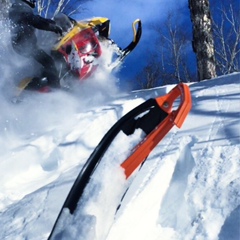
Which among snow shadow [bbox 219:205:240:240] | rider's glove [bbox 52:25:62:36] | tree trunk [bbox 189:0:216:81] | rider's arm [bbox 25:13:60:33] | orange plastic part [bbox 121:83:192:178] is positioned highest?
rider's arm [bbox 25:13:60:33]

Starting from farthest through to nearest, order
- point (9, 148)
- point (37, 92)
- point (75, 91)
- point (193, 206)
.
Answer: point (75, 91) < point (37, 92) < point (9, 148) < point (193, 206)

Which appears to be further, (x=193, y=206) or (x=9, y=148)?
(x=9, y=148)

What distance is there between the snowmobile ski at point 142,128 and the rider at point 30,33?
320cm

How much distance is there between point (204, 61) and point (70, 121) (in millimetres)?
2417

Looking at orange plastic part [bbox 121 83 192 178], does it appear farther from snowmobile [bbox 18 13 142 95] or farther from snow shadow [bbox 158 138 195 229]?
snowmobile [bbox 18 13 142 95]

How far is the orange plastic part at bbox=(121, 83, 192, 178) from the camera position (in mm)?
1825

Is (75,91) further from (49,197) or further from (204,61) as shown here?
(49,197)

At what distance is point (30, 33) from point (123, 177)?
11.6 ft

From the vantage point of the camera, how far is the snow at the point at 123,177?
1.78 meters

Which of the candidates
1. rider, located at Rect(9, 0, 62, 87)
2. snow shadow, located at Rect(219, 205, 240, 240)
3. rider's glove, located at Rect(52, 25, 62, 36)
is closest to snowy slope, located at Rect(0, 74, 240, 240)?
snow shadow, located at Rect(219, 205, 240, 240)

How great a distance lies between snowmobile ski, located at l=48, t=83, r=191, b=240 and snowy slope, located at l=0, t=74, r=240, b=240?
0.05 m

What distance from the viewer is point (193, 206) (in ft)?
6.60

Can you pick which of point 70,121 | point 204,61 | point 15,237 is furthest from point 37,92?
point 15,237

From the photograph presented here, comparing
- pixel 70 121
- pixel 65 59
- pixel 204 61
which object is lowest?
pixel 204 61
